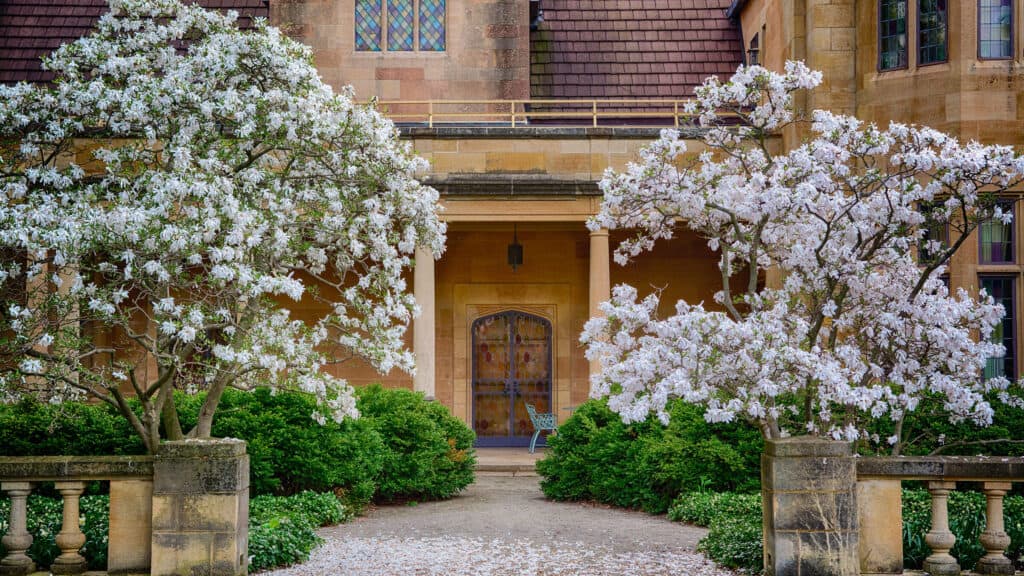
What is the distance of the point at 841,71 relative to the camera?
15766mm

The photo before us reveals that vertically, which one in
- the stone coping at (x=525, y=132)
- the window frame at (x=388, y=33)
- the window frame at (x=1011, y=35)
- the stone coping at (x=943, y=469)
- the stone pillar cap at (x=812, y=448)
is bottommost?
the stone coping at (x=943, y=469)

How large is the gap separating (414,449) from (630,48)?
1186 cm

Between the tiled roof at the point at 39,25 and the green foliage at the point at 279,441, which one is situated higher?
the tiled roof at the point at 39,25

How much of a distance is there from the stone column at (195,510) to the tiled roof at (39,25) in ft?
53.4

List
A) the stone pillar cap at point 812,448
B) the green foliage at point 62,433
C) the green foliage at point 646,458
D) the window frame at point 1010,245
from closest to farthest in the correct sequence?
1. the stone pillar cap at point 812,448
2. the green foliage at point 62,433
3. the green foliage at point 646,458
4. the window frame at point 1010,245

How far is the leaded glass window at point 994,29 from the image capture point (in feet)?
47.7

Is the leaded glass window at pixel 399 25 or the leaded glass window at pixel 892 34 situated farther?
the leaded glass window at pixel 399 25

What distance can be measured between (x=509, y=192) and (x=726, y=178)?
29.3 feet

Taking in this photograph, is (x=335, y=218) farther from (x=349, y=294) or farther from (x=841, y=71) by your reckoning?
(x=841, y=71)

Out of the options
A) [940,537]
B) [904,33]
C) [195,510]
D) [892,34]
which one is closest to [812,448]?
[940,537]

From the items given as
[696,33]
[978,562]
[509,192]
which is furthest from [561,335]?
[978,562]

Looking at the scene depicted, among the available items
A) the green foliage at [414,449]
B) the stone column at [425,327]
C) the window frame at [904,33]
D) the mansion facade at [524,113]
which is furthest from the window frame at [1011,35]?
the green foliage at [414,449]

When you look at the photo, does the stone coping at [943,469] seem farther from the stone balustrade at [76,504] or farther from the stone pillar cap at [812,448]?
the stone balustrade at [76,504]

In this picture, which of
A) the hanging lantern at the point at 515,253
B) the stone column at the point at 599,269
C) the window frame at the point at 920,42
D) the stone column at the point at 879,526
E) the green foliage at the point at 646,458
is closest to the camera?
the stone column at the point at 879,526
